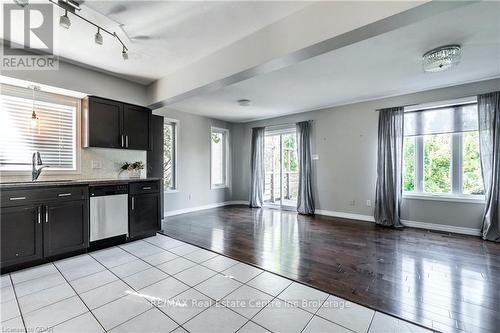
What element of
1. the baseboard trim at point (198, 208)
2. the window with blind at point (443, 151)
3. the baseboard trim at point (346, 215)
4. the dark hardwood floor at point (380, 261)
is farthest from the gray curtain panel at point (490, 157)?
the baseboard trim at point (198, 208)

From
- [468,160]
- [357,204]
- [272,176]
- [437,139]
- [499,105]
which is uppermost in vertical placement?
[499,105]

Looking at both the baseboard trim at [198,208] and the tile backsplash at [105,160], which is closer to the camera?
the tile backsplash at [105,160]

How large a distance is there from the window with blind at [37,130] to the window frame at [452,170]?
6.02 metres

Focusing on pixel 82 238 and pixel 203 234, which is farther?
pixel 203 234

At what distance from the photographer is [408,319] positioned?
5.68 ft

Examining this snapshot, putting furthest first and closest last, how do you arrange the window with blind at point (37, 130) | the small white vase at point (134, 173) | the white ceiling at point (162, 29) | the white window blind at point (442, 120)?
1. the small white vase at point (134, 173)
2. the white window blind at point (442, 120)
3. the window with blind at point (37, 130)
4. the white ceiling at point (162, 29)

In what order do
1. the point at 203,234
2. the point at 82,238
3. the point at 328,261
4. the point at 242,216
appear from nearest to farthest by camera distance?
1. the point at 328,261
2. the point at 82,238
3. the point at 203,234
4. the point at 242,216

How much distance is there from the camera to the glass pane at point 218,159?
21.9 ft

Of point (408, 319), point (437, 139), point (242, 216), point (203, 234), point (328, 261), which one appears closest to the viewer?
point (408, 319)

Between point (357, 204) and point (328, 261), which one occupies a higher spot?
point (357, 204)

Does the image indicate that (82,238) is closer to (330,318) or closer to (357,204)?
(330,318)

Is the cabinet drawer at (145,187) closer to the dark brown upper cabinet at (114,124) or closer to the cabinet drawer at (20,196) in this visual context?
the dark brown upper cabinet at (114,124)

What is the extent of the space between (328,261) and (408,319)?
3.59 ft

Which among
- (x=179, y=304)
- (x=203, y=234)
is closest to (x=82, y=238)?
(x=203, y=234)
